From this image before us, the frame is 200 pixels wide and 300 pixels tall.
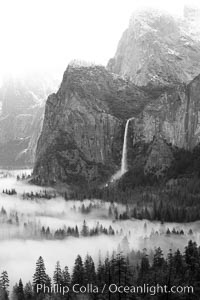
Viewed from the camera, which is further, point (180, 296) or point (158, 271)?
point (158, 271)

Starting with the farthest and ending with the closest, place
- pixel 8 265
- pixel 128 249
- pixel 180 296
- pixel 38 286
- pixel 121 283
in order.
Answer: pixel 128 249
pixel 8 265
pixel 38 286
pixel 121 283
pixel 180 296

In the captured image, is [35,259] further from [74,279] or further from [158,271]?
[158,271]

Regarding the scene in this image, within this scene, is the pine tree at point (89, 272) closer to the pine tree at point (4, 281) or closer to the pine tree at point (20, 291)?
the pine tree at point (20, 291)

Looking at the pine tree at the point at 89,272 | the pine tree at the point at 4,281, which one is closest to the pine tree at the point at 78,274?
the pine tree at the point at 89,272

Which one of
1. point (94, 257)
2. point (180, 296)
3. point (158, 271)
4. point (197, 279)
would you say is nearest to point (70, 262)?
point (94, 257)

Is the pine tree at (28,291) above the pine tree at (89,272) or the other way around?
the other way around

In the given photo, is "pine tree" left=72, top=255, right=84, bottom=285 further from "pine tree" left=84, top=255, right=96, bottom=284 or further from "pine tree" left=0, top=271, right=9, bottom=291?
"pine tree" left=0, top=271, right=9, bottom=291

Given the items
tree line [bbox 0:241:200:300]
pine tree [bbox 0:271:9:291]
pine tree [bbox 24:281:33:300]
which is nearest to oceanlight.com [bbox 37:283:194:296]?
tree line [bbox 0:241:200:300]

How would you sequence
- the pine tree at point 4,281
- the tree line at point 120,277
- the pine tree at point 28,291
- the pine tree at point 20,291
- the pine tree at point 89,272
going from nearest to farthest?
the tree line at point 120,277, the pine tree at point 20,291, the pine tree at point 28,291, the pine tree at point 4,281, the pine tree at point 89,272

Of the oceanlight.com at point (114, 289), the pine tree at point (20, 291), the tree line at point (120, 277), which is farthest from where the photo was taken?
the pine tree at point (20, 291)
